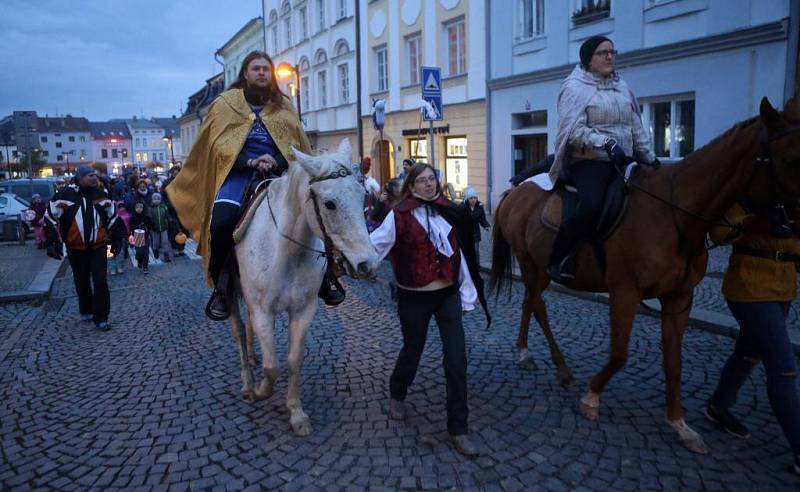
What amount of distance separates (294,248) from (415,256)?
856mm

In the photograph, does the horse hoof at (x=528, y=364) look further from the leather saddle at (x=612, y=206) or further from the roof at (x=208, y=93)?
the roof at (x=208, y=93)

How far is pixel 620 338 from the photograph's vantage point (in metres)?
3.92

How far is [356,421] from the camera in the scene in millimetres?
4289

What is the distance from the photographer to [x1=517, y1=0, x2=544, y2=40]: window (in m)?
16.2

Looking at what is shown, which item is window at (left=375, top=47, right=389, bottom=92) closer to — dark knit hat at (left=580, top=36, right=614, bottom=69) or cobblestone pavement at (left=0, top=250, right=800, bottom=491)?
cobblestone pavement at (left=0, top=250, right=800, bottom=491)

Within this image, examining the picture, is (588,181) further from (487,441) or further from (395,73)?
(395,73)

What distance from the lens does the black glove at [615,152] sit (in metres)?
4.01

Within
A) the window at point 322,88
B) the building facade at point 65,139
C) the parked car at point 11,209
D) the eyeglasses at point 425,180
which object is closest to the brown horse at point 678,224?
→ the eyeglasses at point 425,180

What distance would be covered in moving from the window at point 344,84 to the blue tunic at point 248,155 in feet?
77.5

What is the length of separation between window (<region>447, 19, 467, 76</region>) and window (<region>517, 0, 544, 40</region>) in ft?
9.28

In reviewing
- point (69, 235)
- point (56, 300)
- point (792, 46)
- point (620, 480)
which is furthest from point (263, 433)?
point (792, 46)

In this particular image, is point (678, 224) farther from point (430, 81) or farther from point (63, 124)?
point (63, 124)

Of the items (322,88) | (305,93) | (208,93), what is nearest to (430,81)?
(322,88)

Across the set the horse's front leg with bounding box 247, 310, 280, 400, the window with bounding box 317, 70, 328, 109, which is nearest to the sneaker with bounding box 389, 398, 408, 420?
the horse's front leg with bounding box 247, 310, 280, 400
